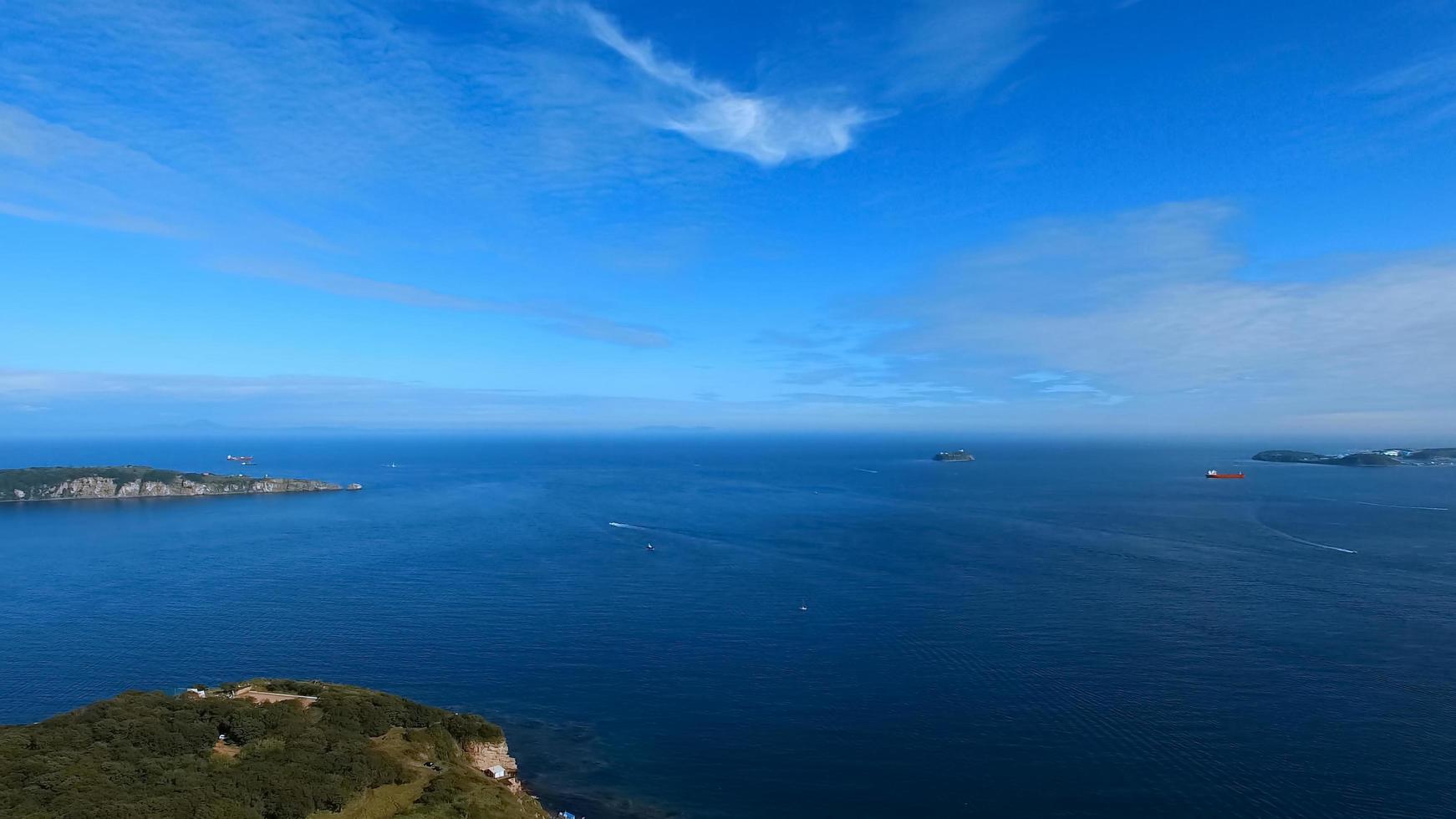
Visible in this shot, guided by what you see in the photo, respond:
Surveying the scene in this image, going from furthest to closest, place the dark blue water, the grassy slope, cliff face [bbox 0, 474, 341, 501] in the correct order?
cliff face [bbox 0, 474, 341, 501]
the dark blue water
the grassy slope

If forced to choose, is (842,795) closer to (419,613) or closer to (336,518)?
(419,613)

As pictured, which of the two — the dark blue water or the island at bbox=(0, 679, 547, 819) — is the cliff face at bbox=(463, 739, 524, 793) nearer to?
the island at bbox=(0, 679, 547, 819)

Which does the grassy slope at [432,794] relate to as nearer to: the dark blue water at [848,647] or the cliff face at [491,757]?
the cliff face at [491,757]

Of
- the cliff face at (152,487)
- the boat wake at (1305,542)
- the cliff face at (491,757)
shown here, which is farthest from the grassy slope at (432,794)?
the cliff face at (152,487)

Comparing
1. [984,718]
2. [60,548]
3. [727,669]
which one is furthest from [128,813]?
[60,548]

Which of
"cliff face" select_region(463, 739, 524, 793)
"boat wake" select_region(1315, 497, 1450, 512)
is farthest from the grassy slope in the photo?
"boat wake" select_region(1315, 497, 1450, 512)

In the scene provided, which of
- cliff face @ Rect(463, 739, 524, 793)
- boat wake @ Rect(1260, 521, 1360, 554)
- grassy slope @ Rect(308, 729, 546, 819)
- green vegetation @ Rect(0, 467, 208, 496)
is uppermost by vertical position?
boat wake @ Rect(1260, 521, 1360, 554)
